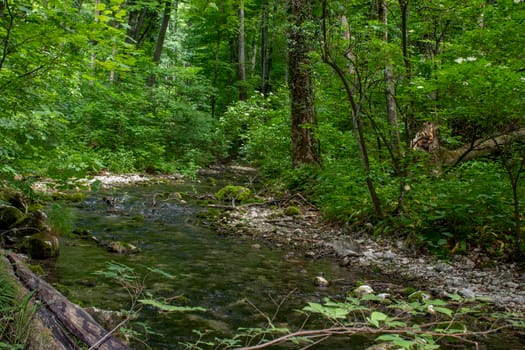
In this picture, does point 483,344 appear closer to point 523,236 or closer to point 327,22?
point 523,236

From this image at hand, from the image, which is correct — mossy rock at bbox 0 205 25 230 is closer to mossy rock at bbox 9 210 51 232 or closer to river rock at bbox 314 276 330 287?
mossy rock at bbox 9 210 51 232

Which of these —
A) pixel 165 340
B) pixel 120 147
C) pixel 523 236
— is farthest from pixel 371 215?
pixel 120 147

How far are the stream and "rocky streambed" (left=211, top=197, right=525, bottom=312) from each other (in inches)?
15.5

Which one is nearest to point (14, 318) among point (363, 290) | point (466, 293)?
point (363, 290)

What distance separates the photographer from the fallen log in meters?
2.08

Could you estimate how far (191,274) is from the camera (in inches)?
183

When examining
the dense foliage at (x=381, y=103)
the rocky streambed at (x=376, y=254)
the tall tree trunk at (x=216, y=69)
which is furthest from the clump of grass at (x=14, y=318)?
the tall tree trunk at (x=216, y=69)

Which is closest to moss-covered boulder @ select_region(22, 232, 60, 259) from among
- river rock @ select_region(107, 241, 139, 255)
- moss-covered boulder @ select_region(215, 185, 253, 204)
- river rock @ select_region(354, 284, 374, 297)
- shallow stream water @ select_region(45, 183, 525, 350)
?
shallow stream water @ select_region(45, 183, 525, 350)

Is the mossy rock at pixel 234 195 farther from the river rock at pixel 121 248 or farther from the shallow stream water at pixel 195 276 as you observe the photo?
the river rock at pixel 121 248

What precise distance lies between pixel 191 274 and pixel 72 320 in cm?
251

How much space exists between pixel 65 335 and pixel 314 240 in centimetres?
479

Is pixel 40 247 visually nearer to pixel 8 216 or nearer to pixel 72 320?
pixel 8 216

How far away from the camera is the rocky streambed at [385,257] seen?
4340 millimetres

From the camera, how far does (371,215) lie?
6.72 meters
